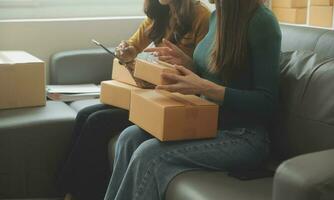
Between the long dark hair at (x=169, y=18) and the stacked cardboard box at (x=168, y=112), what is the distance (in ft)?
1.34

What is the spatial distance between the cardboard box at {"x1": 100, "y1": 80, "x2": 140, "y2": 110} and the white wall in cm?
92

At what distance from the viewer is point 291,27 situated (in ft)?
6.92

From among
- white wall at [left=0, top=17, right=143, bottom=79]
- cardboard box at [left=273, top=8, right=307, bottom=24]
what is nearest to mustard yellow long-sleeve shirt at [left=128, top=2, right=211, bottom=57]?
cardboard box at [left=273, top=8, right=307, bottom=24]

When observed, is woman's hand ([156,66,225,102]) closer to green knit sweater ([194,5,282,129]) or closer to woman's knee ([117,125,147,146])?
green knit sweater ([194,5,282,129])

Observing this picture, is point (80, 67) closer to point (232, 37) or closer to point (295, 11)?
point (295, 11)

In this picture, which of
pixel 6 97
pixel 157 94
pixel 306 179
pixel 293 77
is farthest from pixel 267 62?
pixel 6 97

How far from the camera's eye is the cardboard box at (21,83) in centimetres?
243

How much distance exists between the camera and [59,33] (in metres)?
3.06

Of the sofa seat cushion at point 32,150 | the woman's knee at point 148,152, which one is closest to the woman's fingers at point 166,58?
the woman's knee at point 148,152

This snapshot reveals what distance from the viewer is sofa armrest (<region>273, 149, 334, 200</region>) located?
109cm

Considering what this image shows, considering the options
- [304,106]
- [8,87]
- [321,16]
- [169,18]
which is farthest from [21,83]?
[321,16]

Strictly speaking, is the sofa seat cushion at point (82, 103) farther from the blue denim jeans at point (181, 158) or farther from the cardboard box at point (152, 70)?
the blue denim jeans at point (181, 158)

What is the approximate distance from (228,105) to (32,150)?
40.8 inches

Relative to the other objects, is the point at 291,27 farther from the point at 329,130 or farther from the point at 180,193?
the point at 180,193
